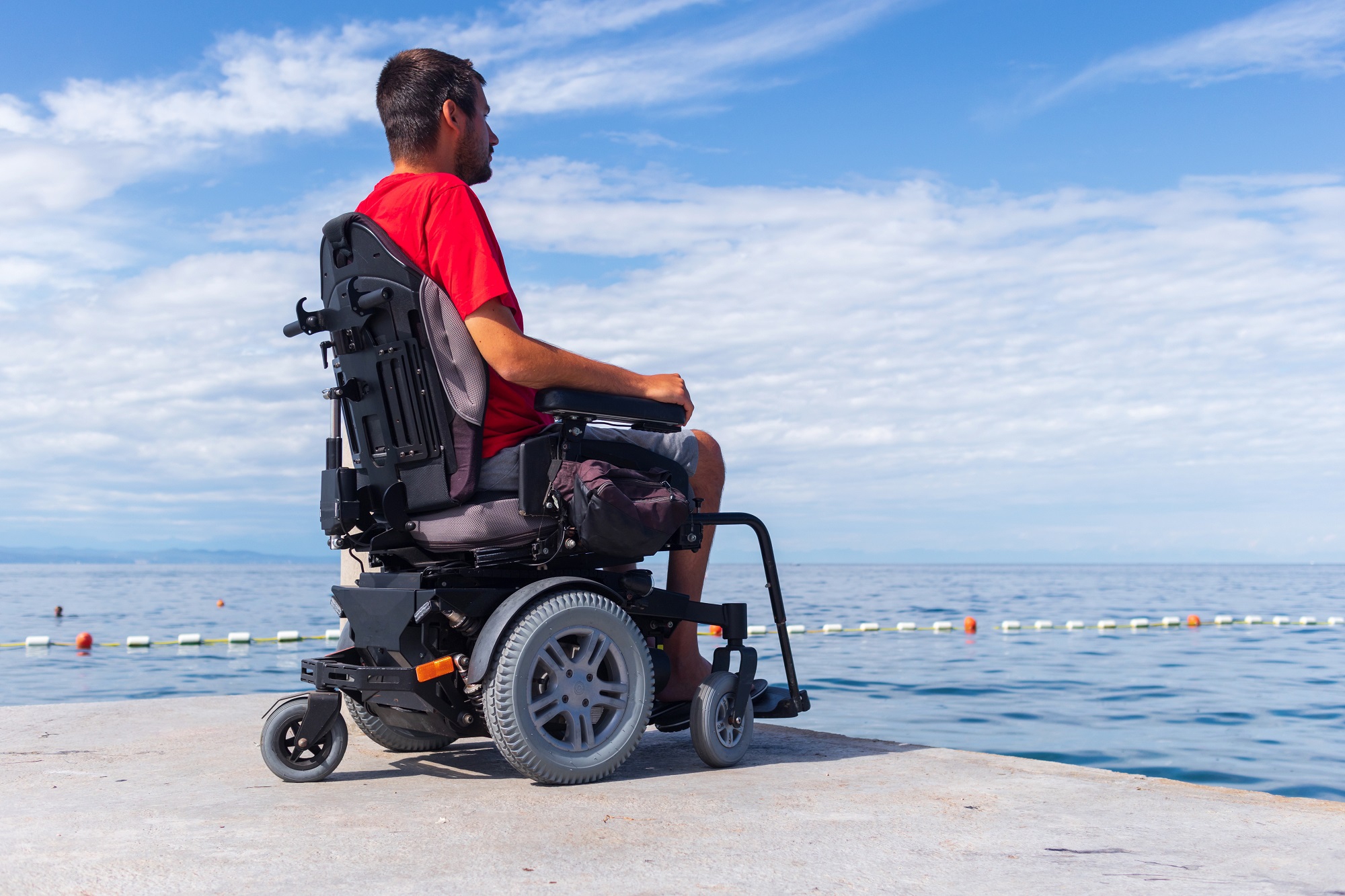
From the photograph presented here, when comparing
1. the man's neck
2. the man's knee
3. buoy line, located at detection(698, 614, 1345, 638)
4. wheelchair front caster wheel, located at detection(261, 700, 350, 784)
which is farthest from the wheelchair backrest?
buoy line, located at detection(698, 614, 1345, 638)

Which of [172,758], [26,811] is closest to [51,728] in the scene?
[172,758]

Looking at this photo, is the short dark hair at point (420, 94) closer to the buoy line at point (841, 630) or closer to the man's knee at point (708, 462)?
the man's knee at point (708, 462)

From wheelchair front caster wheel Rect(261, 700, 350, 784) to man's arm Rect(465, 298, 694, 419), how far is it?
3.65 ft

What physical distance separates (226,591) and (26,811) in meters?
41.6

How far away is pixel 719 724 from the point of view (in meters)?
3.28

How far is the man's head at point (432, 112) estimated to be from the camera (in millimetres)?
3295

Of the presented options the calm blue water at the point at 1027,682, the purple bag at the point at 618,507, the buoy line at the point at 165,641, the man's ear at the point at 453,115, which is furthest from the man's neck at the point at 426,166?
the buoy line at the point at 165,641

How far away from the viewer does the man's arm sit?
2.91 meters

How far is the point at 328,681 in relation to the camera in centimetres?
312

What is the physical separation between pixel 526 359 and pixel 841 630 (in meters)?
14.4

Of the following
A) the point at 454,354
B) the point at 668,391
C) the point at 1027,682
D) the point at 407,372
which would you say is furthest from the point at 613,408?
the point at 1027,682

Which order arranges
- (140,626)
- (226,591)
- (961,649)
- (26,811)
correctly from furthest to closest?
1. (226,591)
2. (140,626)
3. (961,649)
4. (26,811)

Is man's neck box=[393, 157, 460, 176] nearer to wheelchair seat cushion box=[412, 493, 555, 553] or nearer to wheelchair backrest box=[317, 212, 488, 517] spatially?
wheelchair backrest box=[317, 212, 488, 517]

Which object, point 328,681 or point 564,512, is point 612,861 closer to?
point 564,512
